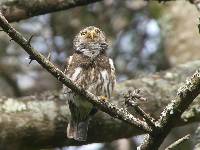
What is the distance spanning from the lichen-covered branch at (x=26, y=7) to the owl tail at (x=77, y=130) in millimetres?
870

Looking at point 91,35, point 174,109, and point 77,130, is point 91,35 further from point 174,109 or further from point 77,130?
point 174,109

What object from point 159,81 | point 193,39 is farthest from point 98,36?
point 193,39

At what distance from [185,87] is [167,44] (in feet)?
11.9

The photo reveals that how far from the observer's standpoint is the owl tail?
14.4 feet

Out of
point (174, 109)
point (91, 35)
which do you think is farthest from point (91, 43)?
point (174, 109)

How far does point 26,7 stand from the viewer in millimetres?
4730

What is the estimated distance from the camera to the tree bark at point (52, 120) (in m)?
4.59

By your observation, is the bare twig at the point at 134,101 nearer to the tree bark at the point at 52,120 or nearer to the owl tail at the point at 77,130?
the owl tail at the point at 77,130

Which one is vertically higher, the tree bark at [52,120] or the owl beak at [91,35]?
the owl beak at [91,35]

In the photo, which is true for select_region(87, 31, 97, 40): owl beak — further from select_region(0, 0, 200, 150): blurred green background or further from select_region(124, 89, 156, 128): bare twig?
select_region(0, 0, 200, 150): blurred green background

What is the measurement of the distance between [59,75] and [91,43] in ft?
4.66

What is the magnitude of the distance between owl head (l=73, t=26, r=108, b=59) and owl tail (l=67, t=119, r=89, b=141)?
508mm

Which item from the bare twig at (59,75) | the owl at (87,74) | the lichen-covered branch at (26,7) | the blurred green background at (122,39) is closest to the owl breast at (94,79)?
the owl at (87,74)

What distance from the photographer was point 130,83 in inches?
206
